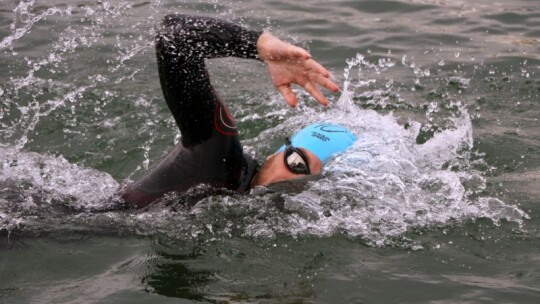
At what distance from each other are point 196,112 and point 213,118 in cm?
11

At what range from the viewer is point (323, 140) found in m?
4.74

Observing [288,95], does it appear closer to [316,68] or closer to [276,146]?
[316,68]

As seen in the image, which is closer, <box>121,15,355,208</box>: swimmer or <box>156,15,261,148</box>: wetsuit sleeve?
<box>121,15,355,208</box>: swimmer

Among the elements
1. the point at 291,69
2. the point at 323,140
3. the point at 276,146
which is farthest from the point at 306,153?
the point at 276,146

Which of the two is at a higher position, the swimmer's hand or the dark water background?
the swimmer's hand

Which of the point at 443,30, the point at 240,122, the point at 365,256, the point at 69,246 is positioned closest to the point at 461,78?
the point at 443,30

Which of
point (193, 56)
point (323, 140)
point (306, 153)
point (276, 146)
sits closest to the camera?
point (193, 56)

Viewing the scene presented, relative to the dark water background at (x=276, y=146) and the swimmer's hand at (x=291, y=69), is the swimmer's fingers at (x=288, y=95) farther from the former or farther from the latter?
the dark water background at (x=276, y=146)

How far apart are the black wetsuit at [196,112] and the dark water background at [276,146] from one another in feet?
0.41

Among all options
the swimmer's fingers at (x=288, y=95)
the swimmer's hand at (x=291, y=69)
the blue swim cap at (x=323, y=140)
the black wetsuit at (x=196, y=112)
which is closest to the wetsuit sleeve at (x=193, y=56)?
the black wetsuit at (x=196, y=112)

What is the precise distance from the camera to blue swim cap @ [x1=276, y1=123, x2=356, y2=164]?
4.68m

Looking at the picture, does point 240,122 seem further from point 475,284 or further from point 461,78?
point 475,284

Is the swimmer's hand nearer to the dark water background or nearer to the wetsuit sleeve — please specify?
the wetsuit sleeve

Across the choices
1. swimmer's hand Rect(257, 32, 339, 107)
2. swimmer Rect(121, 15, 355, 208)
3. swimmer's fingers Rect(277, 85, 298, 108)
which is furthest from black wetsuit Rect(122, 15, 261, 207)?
swimmer's fingers Rect(277, 85, 298, 108)
